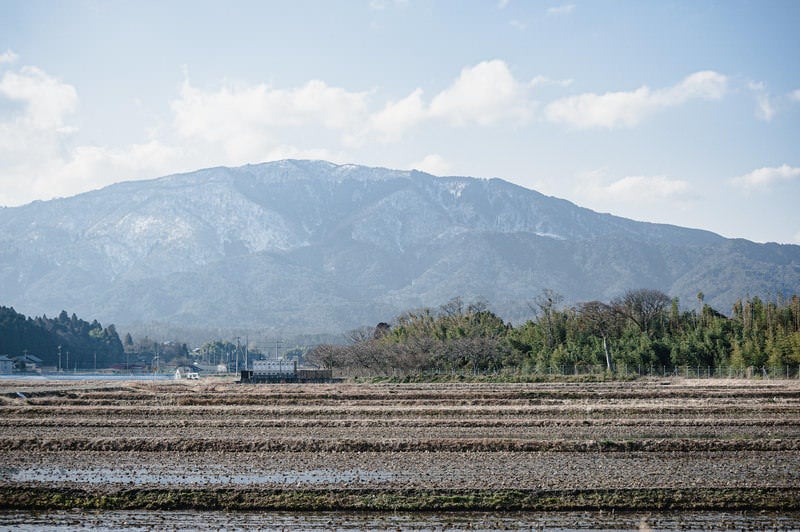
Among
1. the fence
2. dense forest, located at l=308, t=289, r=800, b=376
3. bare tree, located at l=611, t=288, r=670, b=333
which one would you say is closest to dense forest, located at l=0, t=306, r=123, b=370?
dense forest, located at l=308, t=289, r=800, b=376

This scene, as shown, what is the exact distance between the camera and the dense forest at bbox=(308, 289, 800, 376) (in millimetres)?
74688

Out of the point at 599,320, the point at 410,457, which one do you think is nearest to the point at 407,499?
the point at 410,457

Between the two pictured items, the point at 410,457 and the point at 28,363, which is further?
the point at 28,363

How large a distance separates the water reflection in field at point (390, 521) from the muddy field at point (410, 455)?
493 mm

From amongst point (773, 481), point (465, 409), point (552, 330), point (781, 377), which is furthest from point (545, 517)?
point (552, 330)

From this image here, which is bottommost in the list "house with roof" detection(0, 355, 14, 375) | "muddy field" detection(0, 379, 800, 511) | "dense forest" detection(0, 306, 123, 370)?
"muddy field" detection(0, 379, 800, 511)

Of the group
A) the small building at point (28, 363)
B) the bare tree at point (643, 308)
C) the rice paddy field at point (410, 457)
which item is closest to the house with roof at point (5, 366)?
the small building at point (28, 363)

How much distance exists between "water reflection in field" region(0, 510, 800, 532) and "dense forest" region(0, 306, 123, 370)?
146912 millimetres

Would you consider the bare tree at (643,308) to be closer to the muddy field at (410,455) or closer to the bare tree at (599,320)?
the bare tree at (599,320)

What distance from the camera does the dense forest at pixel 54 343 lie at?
508ft

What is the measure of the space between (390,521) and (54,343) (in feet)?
548

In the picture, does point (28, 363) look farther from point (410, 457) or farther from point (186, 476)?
point (186, 476)

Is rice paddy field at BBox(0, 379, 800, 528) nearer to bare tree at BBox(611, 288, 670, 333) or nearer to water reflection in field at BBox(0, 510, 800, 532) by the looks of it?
water reflection in field at BBox(0, 510, 800, 532)

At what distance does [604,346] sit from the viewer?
82000 millimetres
